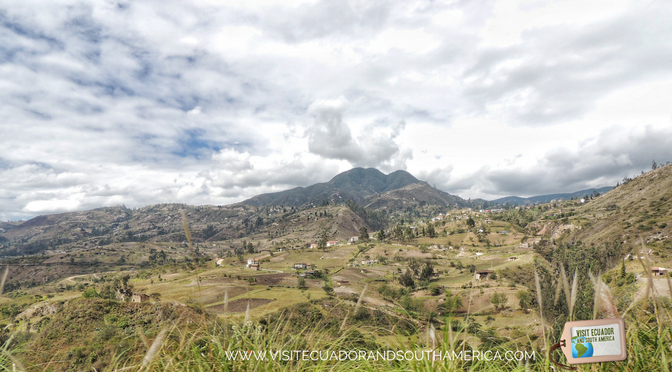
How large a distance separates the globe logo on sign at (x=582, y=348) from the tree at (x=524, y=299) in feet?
190

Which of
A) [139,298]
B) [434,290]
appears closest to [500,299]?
[434,290]

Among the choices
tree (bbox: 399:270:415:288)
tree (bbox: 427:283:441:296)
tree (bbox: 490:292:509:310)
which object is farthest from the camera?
tree (bbox: 399:270:415:288)

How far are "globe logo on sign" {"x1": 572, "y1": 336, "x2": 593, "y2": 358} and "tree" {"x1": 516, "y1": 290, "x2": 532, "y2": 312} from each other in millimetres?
57859

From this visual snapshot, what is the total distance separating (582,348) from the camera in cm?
250

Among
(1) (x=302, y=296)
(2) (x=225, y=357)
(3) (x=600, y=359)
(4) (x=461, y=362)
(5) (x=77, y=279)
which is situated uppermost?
(3) (x=600, y=359)

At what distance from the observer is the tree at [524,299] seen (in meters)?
49.7

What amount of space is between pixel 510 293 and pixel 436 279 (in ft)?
76.6

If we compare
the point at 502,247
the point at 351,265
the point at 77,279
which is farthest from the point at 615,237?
the point at 77,279

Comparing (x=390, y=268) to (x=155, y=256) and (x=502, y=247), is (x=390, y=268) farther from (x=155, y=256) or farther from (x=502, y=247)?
(x=155, y=256)

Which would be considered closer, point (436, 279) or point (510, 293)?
point (510, 293)

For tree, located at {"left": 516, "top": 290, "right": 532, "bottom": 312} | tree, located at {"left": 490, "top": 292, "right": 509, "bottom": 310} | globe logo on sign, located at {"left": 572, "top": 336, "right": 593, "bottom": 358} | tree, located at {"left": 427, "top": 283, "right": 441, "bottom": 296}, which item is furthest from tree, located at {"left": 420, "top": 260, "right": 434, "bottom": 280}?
globe logo on sign, located at {"left": 572, "top": 336, "right": 593, "bottom": 358}

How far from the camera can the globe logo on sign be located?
2.49m

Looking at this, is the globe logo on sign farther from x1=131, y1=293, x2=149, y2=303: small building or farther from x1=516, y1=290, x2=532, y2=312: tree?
x1=516, y1=290, x2=532, y2=312: tree

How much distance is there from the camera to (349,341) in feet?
13.2
